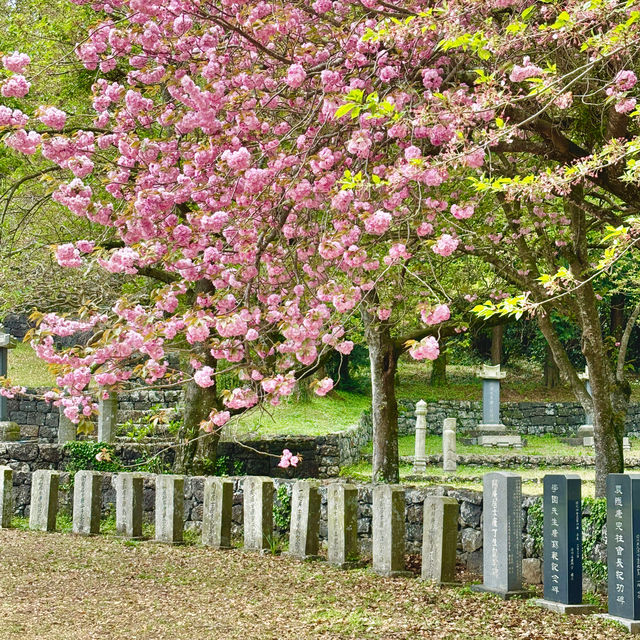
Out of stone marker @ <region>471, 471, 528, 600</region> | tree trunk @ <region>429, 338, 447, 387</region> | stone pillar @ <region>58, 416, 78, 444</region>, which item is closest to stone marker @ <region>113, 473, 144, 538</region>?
stone marker @ <region>471, 471, 528, 600</region>

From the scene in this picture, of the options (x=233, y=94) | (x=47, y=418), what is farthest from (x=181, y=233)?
(x=47, y=418)

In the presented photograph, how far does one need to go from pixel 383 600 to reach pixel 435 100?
4014mm

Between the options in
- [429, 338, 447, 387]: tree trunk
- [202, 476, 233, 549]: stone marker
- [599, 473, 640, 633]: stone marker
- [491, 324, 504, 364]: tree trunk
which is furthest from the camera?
[491, 324, 504, 364]: tree trunk

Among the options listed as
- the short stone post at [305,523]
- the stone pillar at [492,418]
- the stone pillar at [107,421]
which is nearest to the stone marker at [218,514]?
the short stone post at [305,523]

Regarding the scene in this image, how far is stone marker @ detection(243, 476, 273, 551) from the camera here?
389 inches

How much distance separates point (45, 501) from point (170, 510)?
2.09 metres

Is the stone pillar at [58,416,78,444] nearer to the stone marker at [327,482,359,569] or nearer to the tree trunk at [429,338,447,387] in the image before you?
the stone marker at [327,482,359,569]

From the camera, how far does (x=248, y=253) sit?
699 centimetres

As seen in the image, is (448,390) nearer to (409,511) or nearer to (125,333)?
(409,511)

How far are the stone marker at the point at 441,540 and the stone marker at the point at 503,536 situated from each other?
1.12ft

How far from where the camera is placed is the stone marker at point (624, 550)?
681 cm

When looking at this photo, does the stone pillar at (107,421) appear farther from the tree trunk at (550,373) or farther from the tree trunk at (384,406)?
the tree trunk at (550,373)

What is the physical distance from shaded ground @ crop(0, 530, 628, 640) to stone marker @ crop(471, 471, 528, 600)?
0.21 m

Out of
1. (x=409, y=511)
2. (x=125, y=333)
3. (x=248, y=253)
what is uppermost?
(x=248, y=253)
